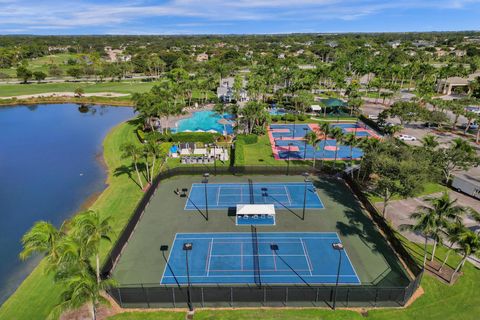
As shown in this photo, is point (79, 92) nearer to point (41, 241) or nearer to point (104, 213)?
point (104, 213)

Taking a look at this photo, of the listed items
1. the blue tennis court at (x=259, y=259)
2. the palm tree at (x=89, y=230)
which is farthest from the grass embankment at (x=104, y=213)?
the blue tennis court at (x=259, y=259)

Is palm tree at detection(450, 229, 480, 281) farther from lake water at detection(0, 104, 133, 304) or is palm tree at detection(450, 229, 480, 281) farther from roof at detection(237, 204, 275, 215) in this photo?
lake water at detection(0, 104, 133, 304)

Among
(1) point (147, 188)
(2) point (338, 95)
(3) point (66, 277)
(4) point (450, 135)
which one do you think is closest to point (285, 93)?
(2) point (338, 95)

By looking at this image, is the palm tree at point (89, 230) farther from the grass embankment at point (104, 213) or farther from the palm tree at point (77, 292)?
the grass embankment at point (104, 213)

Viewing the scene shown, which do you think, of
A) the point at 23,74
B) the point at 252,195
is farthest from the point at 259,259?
the point at 23,74

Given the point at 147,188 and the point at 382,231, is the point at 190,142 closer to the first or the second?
the point at 147,188

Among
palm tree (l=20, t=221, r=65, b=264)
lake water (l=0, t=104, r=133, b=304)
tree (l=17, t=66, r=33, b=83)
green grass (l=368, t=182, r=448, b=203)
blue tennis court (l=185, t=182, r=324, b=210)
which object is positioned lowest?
lake water (l=0, t=104, r=133, b=304)

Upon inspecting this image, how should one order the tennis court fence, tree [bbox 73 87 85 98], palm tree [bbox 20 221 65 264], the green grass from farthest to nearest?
1. tree [bbox 73 87 85 98]
2. the green grass
3. the tennis court fence
4. palm tree [bbox 20 221 65 264]

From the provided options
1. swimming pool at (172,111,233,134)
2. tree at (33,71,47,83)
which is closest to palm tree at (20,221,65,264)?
swimming pool at (172,111,233,134)
